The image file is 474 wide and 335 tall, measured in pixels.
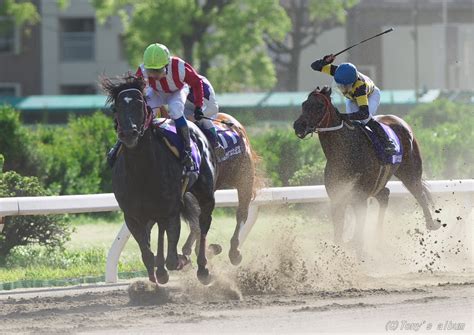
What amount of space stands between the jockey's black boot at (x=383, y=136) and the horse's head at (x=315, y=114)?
22.9 inches

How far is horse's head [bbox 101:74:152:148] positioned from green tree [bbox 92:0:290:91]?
25.8m

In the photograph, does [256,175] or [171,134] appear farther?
[256,175]

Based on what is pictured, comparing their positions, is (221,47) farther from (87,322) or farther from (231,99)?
(87,322)

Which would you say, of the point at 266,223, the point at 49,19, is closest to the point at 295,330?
the point at 266,223

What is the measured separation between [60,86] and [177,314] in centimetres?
3564

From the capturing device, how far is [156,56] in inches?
391

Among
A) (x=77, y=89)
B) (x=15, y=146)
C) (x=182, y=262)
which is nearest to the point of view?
(x=182, y=262)

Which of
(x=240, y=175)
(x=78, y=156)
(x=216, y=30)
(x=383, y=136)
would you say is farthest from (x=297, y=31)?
(x=240, y=175)

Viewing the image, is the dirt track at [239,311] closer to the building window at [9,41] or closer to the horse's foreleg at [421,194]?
the horse's foreleg at [421,194]

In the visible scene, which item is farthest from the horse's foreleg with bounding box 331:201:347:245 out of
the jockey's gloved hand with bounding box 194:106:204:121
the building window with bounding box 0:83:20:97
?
the building window with bounding box 0:83:20:97

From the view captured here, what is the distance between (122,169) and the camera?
9359 millimetres

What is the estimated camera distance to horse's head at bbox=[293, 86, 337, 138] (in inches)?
438

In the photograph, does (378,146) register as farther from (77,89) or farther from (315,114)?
(77,89)

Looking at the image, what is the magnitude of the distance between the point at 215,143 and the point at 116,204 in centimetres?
118
